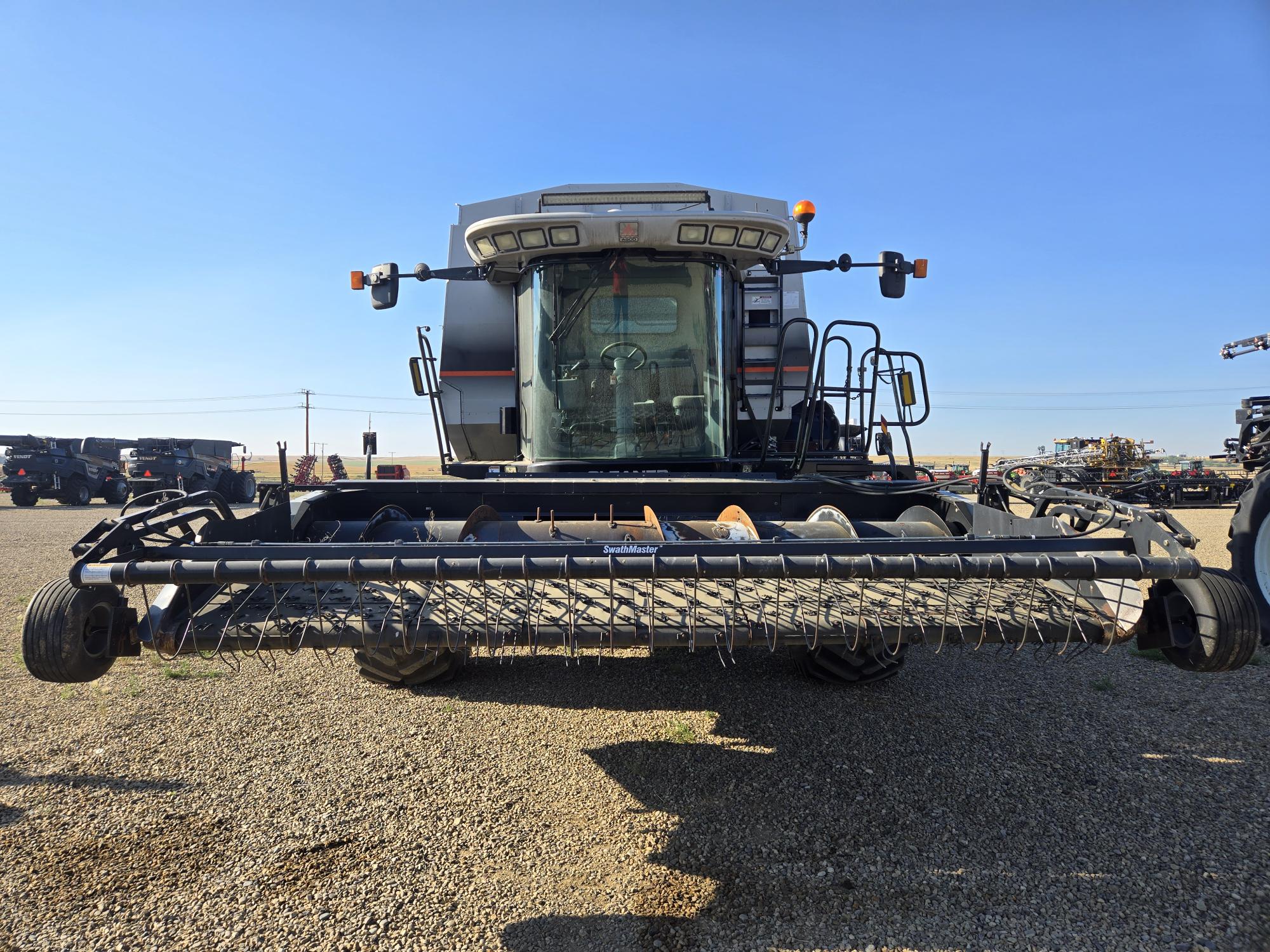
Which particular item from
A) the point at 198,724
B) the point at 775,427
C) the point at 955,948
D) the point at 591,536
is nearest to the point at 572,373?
the point at 591,536

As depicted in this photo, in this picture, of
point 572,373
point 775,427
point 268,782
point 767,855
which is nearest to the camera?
point 767,855

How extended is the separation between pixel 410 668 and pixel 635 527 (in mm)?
1603

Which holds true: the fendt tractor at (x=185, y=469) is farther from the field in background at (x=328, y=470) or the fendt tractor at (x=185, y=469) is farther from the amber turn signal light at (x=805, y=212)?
the amber turn signal light at (x=805, y=212)

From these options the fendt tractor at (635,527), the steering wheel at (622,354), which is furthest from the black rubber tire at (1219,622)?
the steering wheel at (622,354)

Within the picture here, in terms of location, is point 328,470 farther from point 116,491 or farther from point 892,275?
point 892,275

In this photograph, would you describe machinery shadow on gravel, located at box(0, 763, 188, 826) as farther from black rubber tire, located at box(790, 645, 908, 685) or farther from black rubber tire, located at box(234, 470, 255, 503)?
black rubber tire, located at box(234, 470, 255, 503)

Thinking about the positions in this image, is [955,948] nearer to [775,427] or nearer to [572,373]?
[572,373]

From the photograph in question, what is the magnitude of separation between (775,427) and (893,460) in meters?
1.20

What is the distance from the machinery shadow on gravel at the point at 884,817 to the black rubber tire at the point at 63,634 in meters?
1.61

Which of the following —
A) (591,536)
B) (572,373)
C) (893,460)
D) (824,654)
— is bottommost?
(824,654)

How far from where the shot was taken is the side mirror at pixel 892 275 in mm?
4875

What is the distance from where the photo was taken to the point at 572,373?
179 inches

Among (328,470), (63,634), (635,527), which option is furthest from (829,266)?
(328,470)

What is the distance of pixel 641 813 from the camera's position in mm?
2965
